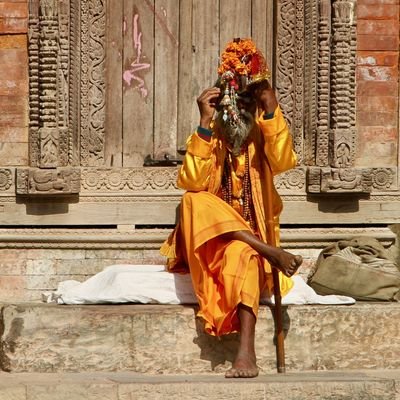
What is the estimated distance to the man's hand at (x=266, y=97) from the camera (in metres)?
8.68

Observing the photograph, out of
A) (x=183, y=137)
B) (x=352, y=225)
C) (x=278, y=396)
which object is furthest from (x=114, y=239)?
(x=278, y=396)

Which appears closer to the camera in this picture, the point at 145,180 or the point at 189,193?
the point at 189,193

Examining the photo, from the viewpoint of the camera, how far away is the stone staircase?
8320 millimetres

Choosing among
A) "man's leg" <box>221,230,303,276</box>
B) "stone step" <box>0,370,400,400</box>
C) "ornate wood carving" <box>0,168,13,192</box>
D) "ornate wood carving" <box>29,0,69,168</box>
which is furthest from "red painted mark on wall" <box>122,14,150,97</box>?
"stone step" <box>0,370,400,400</box>

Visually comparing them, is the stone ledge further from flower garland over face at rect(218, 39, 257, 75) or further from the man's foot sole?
the man's foot sole

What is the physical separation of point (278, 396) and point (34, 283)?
2.64 metres

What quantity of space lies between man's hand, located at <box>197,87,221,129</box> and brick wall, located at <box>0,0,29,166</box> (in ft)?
6.35

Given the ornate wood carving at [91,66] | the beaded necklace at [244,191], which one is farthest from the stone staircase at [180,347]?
the ornate wood carving at [91,66]

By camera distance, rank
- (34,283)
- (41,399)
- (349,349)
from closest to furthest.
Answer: (41,399) < (349,349) < (34,283)

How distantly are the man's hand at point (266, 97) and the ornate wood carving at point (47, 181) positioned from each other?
1920 millimetres

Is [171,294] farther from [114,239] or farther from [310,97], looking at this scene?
[310,97]

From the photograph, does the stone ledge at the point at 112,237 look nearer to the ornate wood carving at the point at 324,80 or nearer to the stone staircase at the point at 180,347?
the ornate wood carving at the point at 324,80

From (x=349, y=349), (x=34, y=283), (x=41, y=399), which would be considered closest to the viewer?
(x=41, y=399)

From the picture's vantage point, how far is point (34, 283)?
10086 mm
